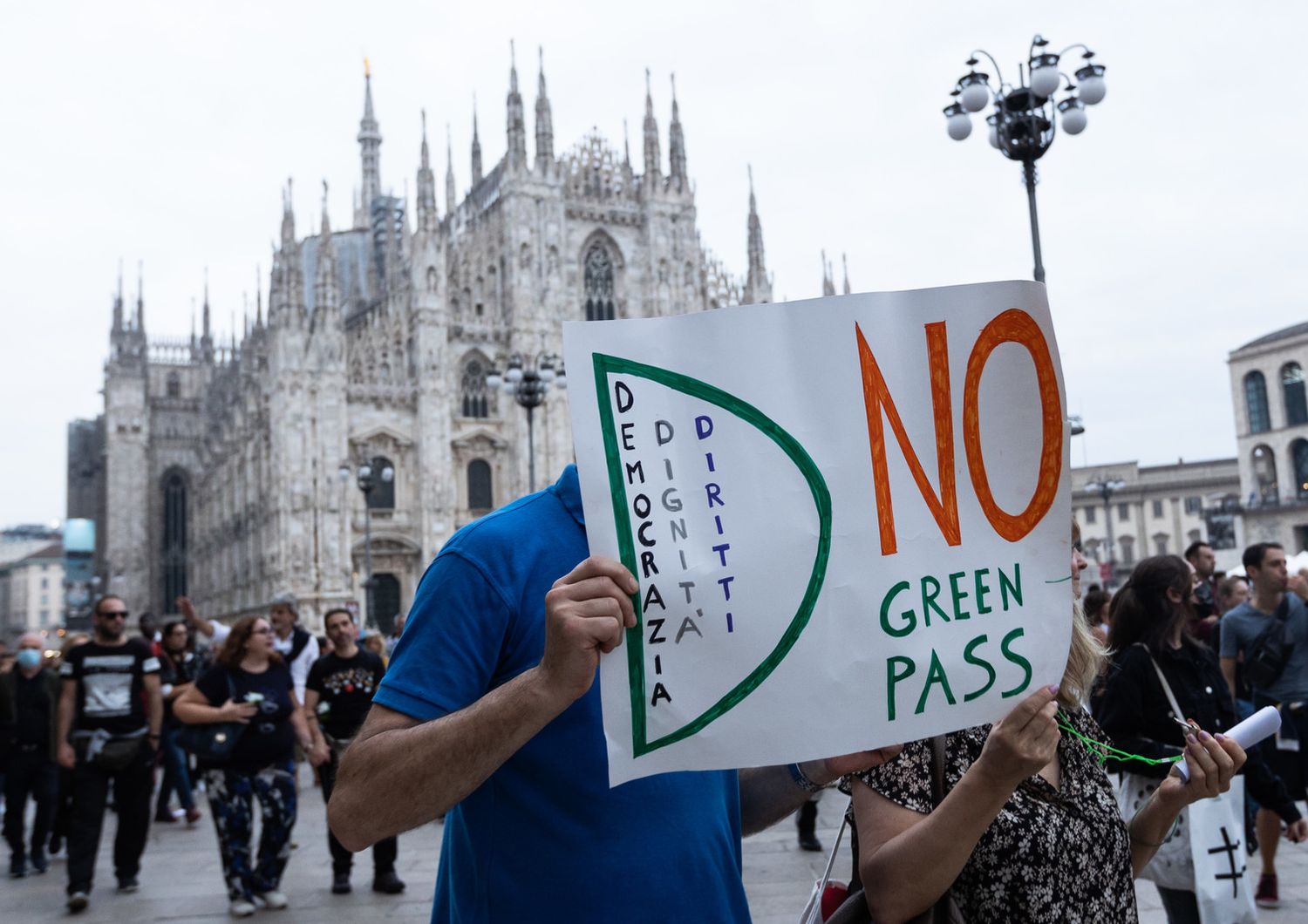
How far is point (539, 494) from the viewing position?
5.62ft

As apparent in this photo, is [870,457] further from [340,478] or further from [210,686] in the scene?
[340,478]

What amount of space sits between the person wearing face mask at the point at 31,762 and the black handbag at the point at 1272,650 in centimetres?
754

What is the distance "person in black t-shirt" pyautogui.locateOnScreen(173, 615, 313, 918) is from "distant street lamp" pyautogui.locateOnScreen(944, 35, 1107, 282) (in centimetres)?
700

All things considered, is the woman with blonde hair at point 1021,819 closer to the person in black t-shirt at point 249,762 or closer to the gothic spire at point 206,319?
the person in black t-shirt at point 249,762

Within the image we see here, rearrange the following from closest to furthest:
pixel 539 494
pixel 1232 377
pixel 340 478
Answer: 1. pixel 539 494
2. pixel 340 478
3. pixel 1232 377

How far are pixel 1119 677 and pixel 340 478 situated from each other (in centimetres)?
3118

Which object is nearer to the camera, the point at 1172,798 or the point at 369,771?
the point at 369,771

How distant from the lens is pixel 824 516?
1570 mm

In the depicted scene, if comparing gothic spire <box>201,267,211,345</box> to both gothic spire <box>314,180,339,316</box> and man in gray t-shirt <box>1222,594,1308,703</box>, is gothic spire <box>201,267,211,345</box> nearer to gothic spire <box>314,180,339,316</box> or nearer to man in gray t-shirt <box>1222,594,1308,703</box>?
gothic spire <box>314,180,339,316</box>

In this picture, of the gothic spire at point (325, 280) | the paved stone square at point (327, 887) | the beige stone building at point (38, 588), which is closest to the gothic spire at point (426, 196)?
the gothic spire at point (325, 280)

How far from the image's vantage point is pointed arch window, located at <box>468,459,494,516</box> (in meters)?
36.8

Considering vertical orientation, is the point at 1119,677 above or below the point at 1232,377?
below

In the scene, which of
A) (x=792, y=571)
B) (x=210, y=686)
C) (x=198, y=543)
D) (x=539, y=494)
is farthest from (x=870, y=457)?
(x=198, y=543)

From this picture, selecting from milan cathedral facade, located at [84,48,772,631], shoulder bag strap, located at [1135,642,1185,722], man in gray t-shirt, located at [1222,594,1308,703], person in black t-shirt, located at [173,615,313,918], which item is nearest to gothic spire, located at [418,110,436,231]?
milan cathedral facade, located at [84,48,772,631]
